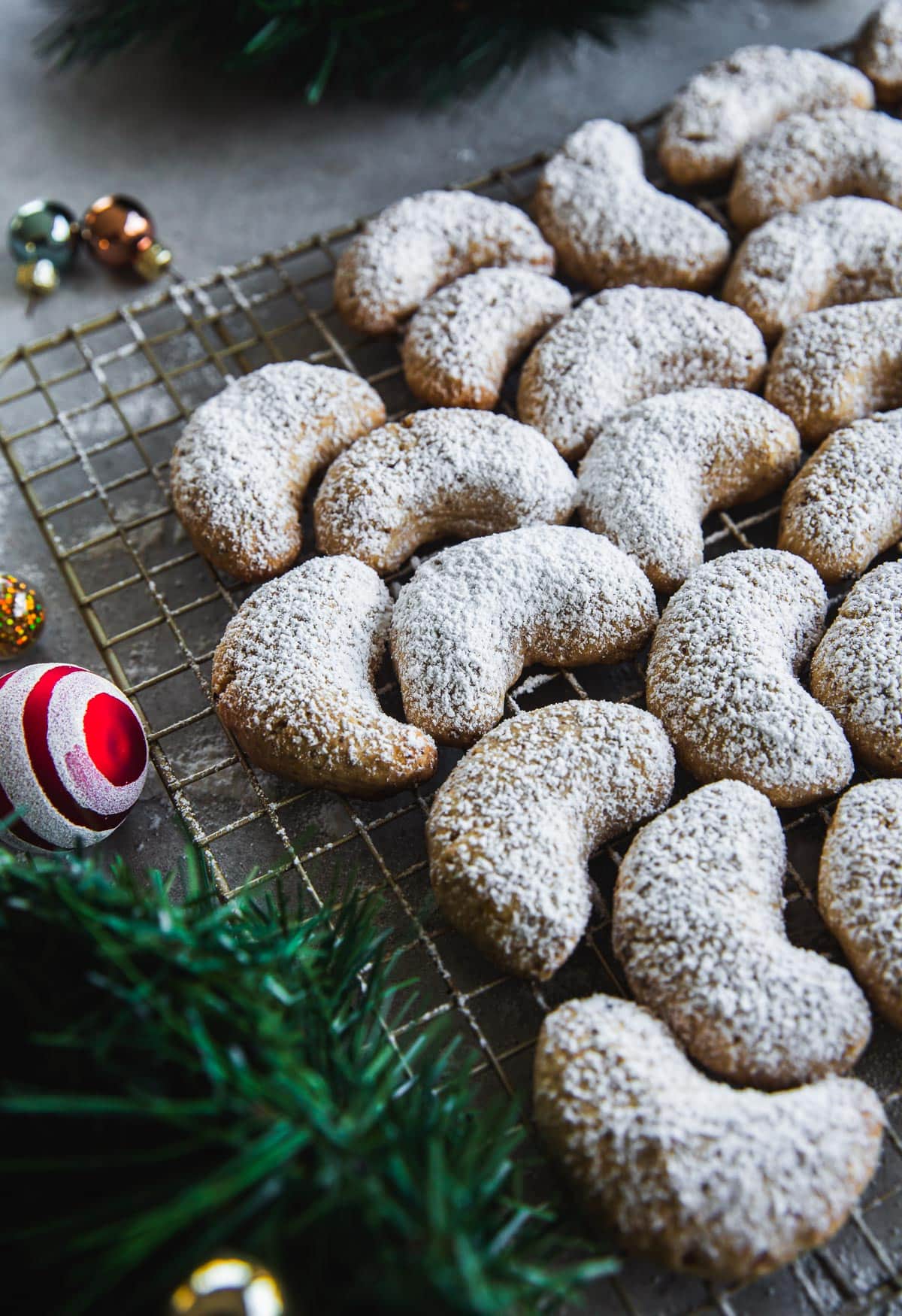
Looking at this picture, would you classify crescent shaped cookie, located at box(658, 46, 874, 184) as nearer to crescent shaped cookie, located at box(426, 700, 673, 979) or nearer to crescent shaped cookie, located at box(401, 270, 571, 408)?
crescent shaped cookie, located at box(401, 270, 571, 408)

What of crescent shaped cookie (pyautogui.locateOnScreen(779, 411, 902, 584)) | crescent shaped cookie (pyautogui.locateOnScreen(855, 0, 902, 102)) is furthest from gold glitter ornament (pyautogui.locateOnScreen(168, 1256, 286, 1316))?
crescent shaped cookie (pyautogui.locateOnScreen(855, 0, 902, 102))

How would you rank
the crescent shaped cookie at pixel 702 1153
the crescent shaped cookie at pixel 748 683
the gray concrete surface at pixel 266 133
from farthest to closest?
the gray concrete surface at pixel 266 133, the crescent shaped cookie at pixel 748 683, the crescent shaped cookie at pixel 702 1153

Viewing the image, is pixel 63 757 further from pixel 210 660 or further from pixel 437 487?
pixel 437 487

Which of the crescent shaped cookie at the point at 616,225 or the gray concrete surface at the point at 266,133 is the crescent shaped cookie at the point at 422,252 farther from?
the gray concrete surface at the point at 266,133

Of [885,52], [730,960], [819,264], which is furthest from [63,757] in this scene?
[885,52]

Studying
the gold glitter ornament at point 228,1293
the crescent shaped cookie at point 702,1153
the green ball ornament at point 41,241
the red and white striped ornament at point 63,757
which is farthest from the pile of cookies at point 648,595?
the green ball ornament at point 41,241
